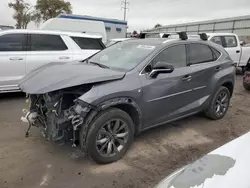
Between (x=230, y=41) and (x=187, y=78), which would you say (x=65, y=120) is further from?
(x=230, y=41)

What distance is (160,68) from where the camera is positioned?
140 inches

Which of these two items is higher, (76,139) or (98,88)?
(98,88)

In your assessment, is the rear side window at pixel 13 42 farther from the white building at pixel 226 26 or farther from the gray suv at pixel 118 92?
the white building at pixel 226 26

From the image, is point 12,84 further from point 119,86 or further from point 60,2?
point 60,2

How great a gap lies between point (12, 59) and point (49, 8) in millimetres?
31663

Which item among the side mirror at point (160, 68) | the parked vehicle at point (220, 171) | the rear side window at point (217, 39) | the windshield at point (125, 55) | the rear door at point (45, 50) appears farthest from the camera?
the rear side window at point (217, 39)

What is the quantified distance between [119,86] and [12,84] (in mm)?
3717

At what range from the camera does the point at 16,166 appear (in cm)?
319

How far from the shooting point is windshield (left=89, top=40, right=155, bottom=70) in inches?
148

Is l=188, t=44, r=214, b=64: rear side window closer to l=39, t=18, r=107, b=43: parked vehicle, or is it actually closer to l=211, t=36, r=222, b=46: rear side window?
l=211, t=36, r=222, b=46: rear side window

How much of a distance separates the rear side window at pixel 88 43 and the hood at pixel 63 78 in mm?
3368

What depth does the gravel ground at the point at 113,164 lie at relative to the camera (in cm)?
295

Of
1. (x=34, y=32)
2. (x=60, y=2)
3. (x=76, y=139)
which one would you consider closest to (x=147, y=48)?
(x=76, y=139)

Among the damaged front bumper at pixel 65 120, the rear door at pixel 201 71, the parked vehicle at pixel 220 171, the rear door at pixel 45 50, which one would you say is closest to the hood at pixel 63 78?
the damaged front bumper at pixel 65 120
